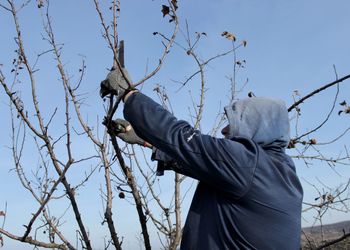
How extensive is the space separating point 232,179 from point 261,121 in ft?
1.12

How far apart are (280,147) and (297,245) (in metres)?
0.45

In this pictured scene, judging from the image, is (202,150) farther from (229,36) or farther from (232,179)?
(229,36)

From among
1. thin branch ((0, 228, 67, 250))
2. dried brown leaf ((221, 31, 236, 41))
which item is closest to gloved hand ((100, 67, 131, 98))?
thin branch ((0, 228, 67, 250))

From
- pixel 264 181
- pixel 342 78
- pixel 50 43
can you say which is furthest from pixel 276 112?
pixel 50 43

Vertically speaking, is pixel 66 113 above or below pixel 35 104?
below

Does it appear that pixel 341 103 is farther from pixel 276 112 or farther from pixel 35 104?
pixel 35 104

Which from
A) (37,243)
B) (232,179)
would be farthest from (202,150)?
(37,243)

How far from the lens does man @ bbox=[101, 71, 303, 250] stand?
5.58 feet

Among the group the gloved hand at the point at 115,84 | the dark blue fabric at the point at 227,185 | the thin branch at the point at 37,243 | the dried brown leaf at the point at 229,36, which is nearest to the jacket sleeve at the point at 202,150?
the dark blue fabric at the point at 227,185

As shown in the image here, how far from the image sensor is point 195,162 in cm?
170

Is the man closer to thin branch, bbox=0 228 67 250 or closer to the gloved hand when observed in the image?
the gloved hand

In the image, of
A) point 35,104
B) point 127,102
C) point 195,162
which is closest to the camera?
point 195,162

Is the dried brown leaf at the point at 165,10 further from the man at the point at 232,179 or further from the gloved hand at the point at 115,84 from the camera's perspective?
the man at the point at 232,179

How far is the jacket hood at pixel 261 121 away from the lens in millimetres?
1868
